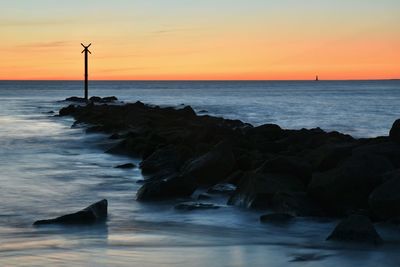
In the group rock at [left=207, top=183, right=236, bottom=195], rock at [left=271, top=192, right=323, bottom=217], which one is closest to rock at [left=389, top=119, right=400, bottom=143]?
rock at [left=207, top=183, right=236, bottom=195]

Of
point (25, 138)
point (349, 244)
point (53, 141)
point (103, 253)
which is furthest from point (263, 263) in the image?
point (25, 138)

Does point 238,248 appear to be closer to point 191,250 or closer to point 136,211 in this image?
point 191,250

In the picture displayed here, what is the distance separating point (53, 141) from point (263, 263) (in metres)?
17.7

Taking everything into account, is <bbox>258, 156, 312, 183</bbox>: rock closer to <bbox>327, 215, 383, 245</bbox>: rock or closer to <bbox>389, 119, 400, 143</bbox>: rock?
<bbox>389, 119, 400, 143</bbox>: rock

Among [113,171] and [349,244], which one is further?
[113,171]

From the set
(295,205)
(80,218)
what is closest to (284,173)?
(295,205)

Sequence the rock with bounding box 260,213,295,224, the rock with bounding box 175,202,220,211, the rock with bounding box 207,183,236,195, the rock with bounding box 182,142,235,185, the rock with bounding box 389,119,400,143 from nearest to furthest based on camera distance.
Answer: the rock with bounding box 260,213,295,224 → the rock with bounding box 175,202,220,211 → the rock with bounding box 207,183,236,195 → the rock with bounding box 182,142,235,185 → the rock with bounding box 389,119,400,143

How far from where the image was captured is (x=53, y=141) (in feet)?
79.1

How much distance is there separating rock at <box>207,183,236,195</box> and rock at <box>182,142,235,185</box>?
2.04 feet

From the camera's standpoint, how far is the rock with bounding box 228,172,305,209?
1053cm

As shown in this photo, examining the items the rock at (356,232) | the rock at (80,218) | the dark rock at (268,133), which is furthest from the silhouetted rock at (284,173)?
the dark rock at (268,133)

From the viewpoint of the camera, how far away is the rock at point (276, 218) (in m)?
9.62

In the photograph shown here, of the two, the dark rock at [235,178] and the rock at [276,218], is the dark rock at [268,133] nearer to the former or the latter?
the dark rock at [235,178]

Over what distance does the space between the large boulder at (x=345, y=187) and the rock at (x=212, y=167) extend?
2.90 metres
